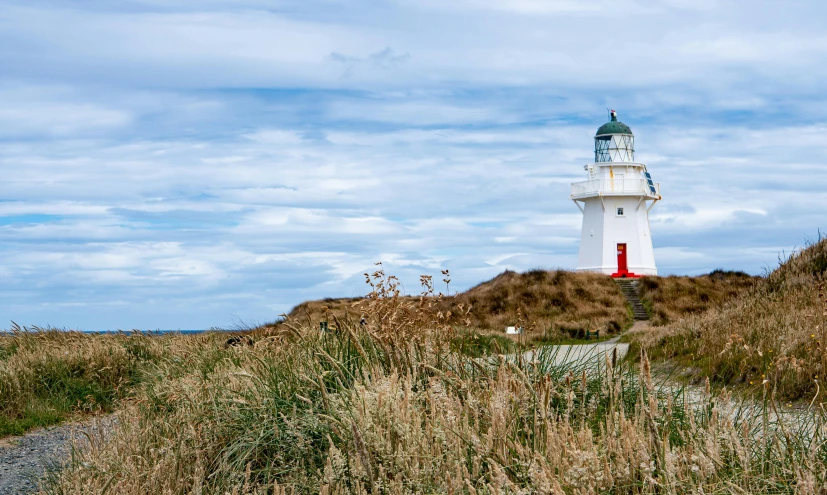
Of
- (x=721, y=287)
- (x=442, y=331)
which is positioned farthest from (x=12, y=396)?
(x=721, y=287)

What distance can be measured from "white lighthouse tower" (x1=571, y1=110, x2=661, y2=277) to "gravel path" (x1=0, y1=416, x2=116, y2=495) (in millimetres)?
33599

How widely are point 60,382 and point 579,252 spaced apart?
3433cm

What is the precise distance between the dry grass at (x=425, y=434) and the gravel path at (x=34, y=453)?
81 cm

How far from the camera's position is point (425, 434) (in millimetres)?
4672

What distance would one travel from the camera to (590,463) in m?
3.68

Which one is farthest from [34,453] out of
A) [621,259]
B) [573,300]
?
[621,259]

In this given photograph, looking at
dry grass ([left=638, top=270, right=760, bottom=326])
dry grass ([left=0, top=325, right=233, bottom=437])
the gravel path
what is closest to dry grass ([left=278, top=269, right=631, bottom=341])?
dry grass ([left=638, top=270, right=760, bottom=326])

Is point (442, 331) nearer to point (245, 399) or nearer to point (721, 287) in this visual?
point (245, 399)

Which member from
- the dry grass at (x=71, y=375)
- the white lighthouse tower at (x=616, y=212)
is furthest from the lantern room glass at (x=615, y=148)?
the dry grass at (x=71, y=375)

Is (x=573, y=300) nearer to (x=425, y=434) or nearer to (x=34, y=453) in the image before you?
(x=34, y=453)

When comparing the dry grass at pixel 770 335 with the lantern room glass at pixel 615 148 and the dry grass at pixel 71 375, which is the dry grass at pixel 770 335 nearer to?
the dry grass at pixel 71 375

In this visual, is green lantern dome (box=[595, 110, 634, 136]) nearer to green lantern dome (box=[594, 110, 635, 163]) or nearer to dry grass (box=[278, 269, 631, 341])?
green lantern dome (box=[594, 110, 635, 163])

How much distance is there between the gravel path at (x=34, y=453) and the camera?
725 centimetres

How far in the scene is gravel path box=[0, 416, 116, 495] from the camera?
23.8 feet
